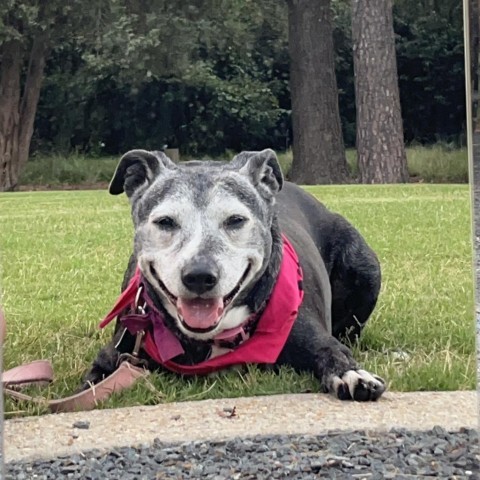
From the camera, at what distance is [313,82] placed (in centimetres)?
320

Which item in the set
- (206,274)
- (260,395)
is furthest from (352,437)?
(206,274)

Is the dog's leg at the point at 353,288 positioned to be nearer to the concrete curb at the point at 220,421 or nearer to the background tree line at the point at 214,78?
the background tree line at the point at 214,78

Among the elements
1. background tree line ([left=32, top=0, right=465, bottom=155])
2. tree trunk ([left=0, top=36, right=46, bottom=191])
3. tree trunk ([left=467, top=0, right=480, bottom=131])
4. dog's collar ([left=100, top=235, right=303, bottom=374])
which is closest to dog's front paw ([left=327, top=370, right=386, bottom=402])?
dog's collar ([left=100, top=235, right=303, bottom=374])

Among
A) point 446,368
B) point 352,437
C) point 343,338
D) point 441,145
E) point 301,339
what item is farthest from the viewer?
point 343,338

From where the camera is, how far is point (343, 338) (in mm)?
4055

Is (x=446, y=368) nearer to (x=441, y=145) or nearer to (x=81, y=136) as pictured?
(x=441, y=145)

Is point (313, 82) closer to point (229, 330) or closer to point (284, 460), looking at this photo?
point (229, 330)

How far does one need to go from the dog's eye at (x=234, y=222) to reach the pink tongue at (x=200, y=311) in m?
0.22

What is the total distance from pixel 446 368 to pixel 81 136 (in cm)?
127

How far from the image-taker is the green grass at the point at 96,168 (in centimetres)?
317

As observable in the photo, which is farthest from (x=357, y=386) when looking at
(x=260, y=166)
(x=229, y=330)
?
(x=260, y=166)

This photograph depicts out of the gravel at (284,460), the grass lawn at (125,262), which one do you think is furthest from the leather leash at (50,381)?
the gravel at (284,460)

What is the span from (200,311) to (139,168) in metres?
0.45

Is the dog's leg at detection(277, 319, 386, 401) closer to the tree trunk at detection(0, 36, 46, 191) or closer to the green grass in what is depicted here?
the green grass
